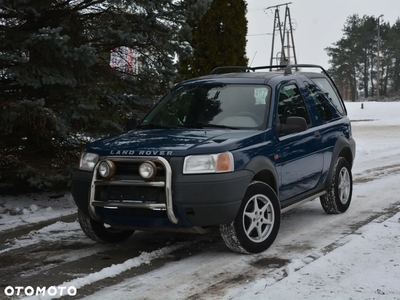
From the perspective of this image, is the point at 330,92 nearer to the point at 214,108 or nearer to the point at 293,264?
the point at 214,108

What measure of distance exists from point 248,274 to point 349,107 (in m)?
46.4

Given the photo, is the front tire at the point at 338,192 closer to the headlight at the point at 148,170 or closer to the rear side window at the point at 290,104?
the rear side window at the point at 290,104

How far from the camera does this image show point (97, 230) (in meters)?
6.44

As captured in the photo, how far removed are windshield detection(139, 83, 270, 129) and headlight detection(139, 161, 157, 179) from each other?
1204mm

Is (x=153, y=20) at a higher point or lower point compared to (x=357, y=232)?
higher

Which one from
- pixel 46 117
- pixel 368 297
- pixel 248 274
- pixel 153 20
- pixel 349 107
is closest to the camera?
pixel 368 297

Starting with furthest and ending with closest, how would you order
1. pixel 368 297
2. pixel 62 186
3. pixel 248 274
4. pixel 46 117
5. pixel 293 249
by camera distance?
pixel 62 186
pixel 46 117
pixel 293 249
pixel 248 274
pixel 368 297

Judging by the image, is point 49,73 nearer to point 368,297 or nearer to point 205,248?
point 205,248

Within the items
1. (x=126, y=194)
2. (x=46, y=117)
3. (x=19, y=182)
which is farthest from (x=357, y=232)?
(x=19, y=182)

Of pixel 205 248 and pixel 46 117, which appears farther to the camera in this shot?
pixel 46 117

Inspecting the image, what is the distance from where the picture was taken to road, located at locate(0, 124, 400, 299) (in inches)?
197

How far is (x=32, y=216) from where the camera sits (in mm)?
8141

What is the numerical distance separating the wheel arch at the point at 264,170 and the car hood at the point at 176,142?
189mm

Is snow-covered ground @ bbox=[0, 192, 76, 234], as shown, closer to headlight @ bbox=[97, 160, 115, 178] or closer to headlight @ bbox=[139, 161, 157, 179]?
headlight @ bbox=[97, 160, 115, 178]
